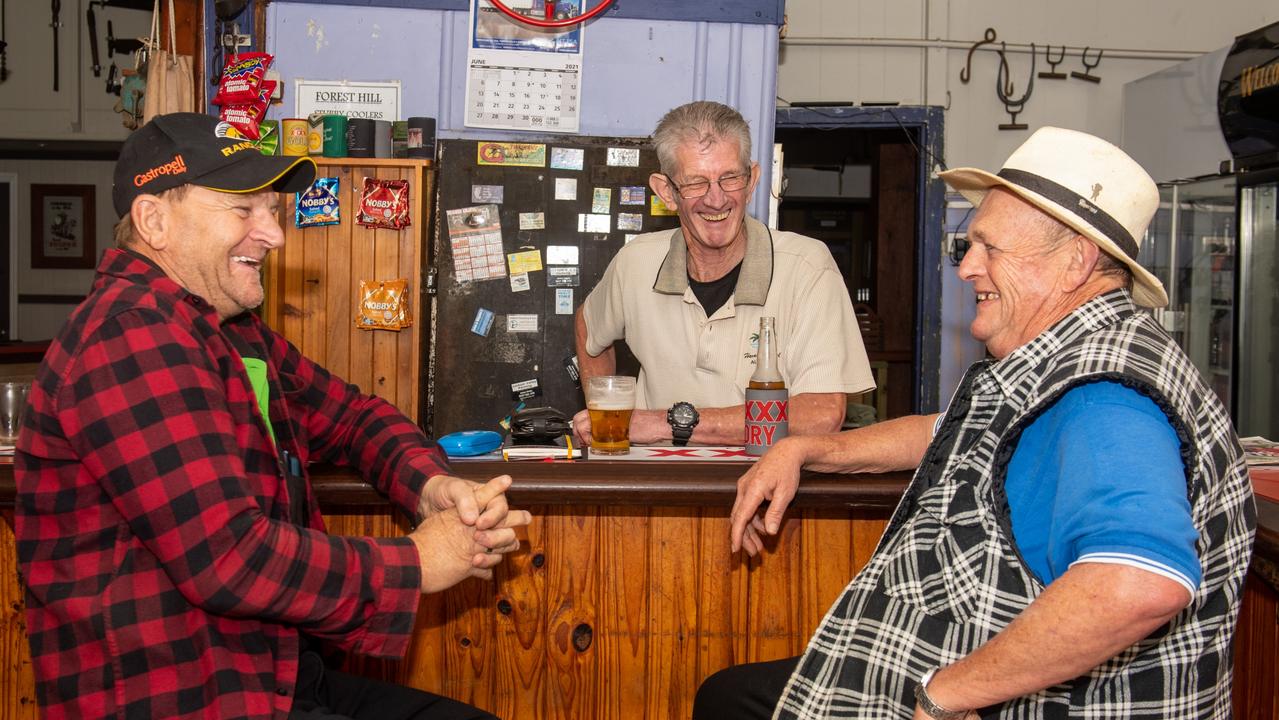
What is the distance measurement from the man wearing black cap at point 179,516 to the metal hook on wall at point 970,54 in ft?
20.6

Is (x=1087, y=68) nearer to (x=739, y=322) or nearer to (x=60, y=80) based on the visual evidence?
(x=739, y=322)

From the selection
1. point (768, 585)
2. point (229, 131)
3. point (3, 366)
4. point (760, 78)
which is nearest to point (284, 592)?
point (229, 131)

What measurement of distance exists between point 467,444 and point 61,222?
9261mm

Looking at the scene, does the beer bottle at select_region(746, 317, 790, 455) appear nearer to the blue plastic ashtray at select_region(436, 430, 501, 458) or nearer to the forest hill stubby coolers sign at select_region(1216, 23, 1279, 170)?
the blue plastic ashtray at select_region(436, 430, 501, 458)

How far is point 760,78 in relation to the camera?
15.1ft

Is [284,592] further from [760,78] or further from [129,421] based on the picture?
[760,78]

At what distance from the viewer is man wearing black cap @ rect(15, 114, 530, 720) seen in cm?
142

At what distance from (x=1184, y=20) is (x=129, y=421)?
25.7 feet

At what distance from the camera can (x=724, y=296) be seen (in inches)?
118

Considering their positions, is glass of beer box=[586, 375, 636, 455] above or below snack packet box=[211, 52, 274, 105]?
below

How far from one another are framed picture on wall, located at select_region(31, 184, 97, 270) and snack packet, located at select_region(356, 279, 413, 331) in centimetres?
663

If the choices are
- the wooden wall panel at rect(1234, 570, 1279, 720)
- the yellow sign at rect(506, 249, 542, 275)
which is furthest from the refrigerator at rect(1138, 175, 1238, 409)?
the wooden wall panel at rect(1234, 570, 1279, 720)

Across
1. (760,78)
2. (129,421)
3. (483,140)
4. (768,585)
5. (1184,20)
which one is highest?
(1184,20)

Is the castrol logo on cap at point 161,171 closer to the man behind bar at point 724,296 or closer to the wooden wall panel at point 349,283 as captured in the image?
the man behind bar at point 724,296
